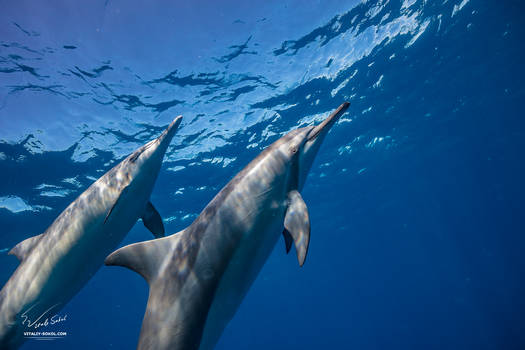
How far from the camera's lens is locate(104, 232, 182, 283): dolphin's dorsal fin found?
2.58 metres

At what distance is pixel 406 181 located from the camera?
3412cm

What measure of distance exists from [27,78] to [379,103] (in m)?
17.5

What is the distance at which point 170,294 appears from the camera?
2.35 meters

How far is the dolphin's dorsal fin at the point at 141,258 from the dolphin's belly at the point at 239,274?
685 mm

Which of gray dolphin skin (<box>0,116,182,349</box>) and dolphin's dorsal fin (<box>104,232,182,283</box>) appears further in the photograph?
gray dolphin skin (<box>0,116,182,349</box>)

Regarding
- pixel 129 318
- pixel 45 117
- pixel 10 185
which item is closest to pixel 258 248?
pixel 45 117

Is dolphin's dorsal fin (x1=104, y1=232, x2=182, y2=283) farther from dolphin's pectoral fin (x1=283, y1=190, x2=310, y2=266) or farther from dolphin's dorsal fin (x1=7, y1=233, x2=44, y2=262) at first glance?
dolphin's dorsal fin (x1=7, y1=233, x2=44, y2=262)

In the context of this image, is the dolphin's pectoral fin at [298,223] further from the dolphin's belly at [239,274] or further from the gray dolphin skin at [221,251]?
the dolphin's belly at [239,274]

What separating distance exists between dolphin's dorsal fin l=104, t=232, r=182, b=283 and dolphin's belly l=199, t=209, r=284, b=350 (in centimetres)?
68

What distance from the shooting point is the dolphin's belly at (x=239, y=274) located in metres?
2.37

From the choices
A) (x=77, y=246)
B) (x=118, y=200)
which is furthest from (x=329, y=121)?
(x=77, y=246)

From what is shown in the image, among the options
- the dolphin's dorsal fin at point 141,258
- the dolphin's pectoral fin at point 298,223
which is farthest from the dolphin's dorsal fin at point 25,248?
the dolphin's pectoral fin at point 298,223

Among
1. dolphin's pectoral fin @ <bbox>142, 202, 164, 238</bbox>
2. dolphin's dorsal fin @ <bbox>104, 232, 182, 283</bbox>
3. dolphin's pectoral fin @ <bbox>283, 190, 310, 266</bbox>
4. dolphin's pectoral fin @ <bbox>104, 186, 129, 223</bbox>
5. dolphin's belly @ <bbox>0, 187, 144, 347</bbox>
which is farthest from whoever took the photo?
dolphin's pectoral fin @ <bbox>142, 202, 164, 238</bbox>

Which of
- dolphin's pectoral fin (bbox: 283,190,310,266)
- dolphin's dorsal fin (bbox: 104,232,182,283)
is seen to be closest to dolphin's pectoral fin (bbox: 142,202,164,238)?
dolphin's dorsal fin (bbox: 104,232,182,283)
